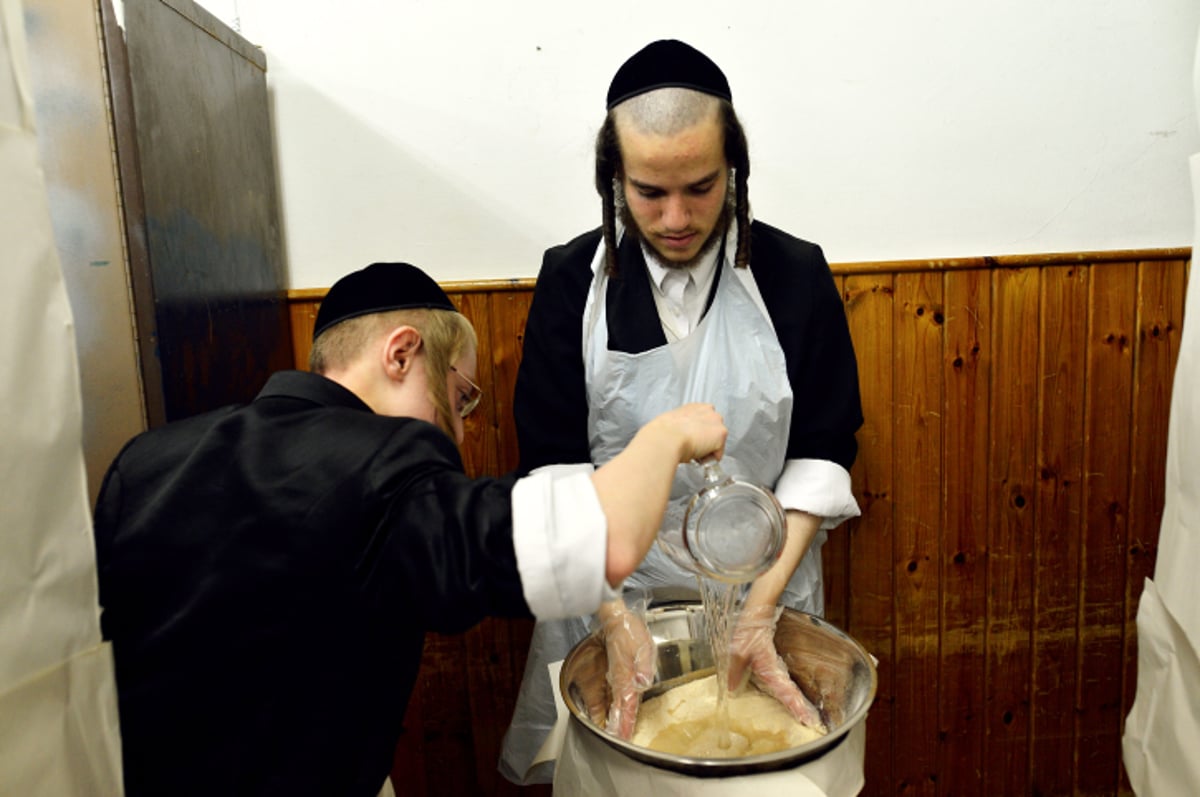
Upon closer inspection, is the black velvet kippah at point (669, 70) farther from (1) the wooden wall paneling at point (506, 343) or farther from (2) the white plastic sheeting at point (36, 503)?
(2) the white plastic sheeting at point (36, 503)

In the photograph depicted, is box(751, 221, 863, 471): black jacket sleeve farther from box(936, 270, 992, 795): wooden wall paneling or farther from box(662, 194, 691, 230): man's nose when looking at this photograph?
box(936, 270, 992, 795): wooden wall paneling

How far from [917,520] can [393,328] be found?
1.43 metres

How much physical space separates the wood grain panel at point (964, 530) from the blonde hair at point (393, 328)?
4.15ft

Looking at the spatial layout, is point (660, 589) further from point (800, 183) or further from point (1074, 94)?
point (1074, 94)

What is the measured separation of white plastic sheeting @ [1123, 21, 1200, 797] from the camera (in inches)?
51.3

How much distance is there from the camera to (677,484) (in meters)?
1.46

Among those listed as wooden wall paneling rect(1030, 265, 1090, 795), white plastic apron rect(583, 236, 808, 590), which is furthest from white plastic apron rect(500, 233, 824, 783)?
wooden wall paneling rect(1030, 265, 1090, 795)

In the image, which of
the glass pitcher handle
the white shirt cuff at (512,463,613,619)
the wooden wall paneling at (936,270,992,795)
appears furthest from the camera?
the wooden wall paneling at (936,270,992,795)

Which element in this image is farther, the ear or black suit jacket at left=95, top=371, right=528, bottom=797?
the ear

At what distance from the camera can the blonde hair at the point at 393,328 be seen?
1.16 m

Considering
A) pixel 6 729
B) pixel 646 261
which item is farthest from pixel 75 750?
pixel 646 261

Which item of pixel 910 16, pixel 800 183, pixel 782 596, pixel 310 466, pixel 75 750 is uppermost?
pixel 910 16

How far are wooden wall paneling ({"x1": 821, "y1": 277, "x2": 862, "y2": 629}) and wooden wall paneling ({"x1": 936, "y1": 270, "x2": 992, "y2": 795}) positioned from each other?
0.25 metres

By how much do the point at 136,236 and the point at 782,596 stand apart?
4.36ft
